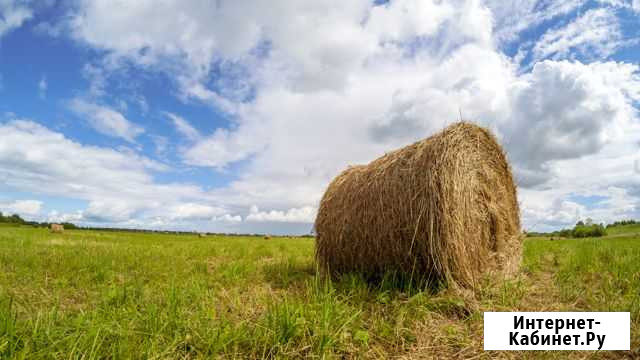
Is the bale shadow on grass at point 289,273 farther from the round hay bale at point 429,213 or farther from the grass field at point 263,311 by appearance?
the round hay bale at point 429,213

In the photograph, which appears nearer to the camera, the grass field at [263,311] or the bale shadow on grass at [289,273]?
the grass field at [263,311]

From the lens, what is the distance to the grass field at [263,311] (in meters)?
3.18

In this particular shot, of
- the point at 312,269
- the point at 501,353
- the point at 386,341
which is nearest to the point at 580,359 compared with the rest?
the point at 501,353

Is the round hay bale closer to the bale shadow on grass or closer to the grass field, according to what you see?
the grass field

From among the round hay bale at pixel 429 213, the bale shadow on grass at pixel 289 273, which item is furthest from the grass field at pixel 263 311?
the round hay bale at pixel 429 213

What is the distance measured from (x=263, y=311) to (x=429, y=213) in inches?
93.0

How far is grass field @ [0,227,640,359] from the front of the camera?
125 inches

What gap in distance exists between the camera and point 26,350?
270 centimetres

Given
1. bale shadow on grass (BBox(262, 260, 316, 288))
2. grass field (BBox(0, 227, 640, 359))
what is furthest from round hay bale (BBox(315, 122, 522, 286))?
bale shadow on grass (BBox(262, 260, 316, 288))

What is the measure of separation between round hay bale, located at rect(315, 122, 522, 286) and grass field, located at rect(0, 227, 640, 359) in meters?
0.40

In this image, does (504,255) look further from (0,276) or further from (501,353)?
(0,276)

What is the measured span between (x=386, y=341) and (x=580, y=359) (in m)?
1.65

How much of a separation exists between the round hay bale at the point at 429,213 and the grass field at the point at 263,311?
15.6 inches

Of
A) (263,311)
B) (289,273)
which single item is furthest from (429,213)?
(289,273)
